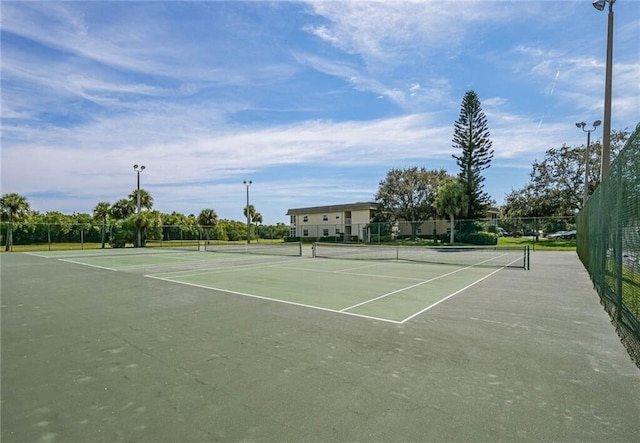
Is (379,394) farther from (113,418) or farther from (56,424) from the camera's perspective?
(56,424)

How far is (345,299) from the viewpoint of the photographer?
25.0 feet

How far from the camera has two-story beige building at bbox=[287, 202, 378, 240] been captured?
168ft

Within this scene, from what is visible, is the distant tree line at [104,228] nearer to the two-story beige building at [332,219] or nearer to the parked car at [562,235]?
the two-story beige building at [332,219]

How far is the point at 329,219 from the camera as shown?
5562 centimetres

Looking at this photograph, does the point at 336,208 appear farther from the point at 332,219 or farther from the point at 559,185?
the point at 559,185

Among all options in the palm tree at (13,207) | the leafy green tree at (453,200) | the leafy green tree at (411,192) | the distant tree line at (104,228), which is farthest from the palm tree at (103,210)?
the leafy green tree at (453,200)

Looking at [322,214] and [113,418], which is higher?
[322,214]

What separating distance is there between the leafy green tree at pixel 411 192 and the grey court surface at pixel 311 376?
132 feet

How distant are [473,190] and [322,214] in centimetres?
2342

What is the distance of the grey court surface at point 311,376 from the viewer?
2602 millimetres

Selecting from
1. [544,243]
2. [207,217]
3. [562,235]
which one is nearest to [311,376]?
[544,243]

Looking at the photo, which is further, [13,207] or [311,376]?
[13,207]

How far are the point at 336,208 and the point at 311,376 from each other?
2038 inches

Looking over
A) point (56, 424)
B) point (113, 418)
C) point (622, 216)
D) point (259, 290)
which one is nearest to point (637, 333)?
point (622, 216)
